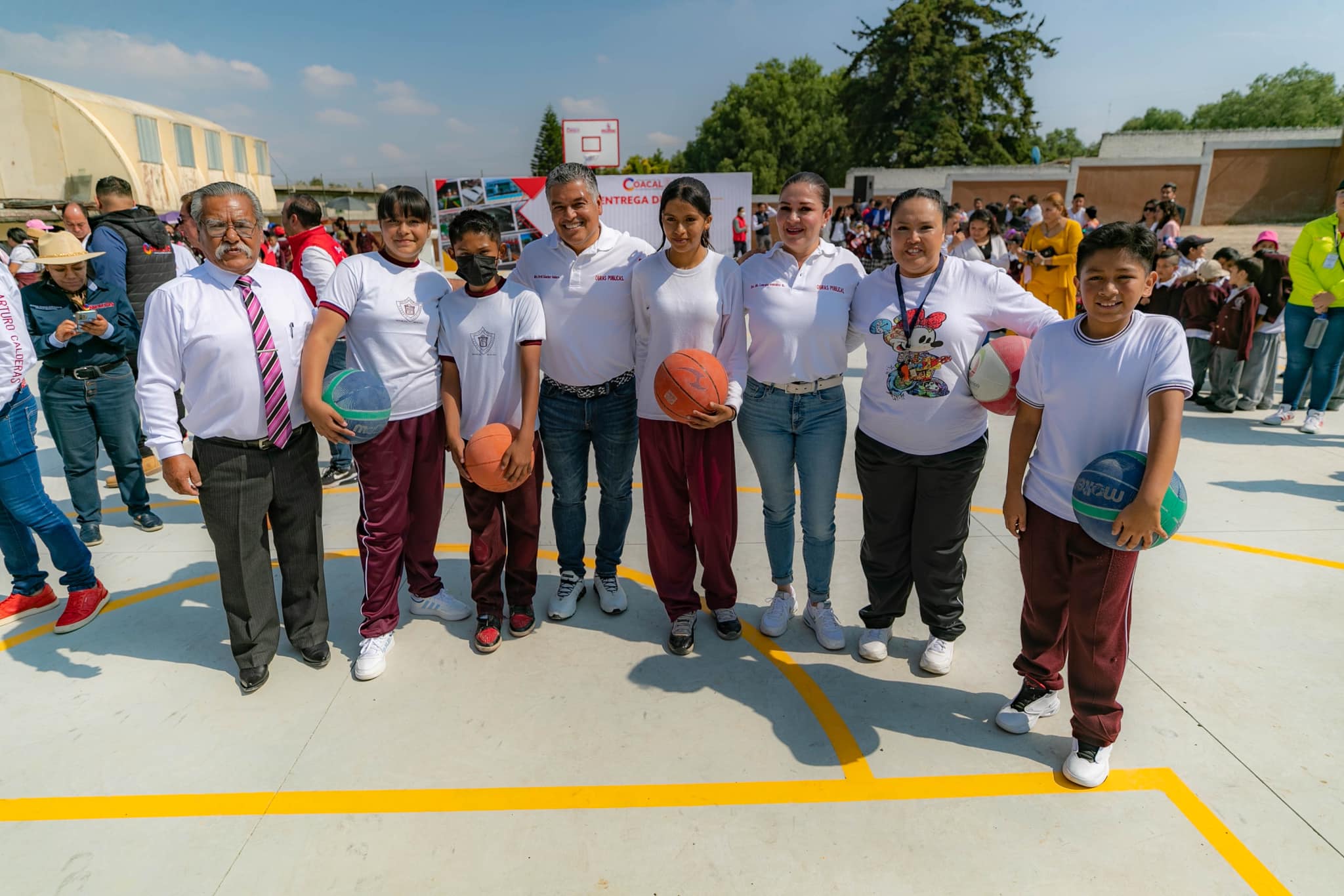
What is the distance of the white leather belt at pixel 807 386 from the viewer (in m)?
3.39

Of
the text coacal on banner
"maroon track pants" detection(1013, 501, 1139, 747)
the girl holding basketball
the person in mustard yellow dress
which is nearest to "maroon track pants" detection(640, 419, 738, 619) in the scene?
the girl holding basketball

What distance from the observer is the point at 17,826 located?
2.67 meters

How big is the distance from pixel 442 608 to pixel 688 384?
2.05 meters

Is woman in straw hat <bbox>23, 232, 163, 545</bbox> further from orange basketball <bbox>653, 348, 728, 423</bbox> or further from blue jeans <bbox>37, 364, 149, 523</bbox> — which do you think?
orange basketball <bbox>653, 348, 728, 423</bbox>

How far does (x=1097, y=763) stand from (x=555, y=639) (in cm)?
253

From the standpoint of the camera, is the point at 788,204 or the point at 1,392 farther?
the point at 1,392

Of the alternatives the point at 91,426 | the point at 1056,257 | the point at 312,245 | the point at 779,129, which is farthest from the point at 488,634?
the point at 779,129

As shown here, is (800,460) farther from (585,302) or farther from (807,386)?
(585,302)

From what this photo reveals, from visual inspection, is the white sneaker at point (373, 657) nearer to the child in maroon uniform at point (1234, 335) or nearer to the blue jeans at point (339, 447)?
the blue jeans at point (339, 447)

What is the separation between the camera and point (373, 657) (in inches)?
142

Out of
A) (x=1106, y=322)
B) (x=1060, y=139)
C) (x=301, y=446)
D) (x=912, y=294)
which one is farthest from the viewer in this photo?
(x=1060, y=139)

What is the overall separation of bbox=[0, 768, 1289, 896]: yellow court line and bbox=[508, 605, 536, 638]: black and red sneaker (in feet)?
3.61

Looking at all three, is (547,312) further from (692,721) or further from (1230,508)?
(1230,508)

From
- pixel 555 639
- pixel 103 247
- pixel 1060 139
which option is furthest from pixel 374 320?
pixel 1060 139
